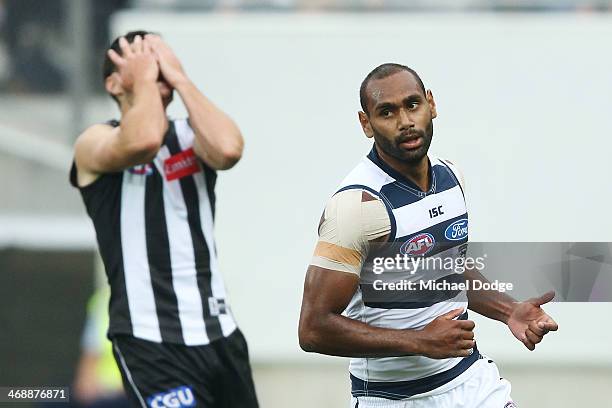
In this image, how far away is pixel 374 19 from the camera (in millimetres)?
9820

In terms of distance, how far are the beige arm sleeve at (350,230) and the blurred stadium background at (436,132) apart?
16.3 ft

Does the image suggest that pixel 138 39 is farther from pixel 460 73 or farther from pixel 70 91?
pixel 70 91

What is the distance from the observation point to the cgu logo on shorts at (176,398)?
454 cm

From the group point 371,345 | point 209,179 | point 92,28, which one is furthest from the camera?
point 92,28

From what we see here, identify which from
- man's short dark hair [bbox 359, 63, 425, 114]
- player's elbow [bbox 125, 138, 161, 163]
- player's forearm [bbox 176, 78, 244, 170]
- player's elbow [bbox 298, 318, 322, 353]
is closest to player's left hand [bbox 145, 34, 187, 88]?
player's forearm [bbox 176, 78, 244, 170]

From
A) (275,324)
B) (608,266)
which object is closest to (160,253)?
(608,266)

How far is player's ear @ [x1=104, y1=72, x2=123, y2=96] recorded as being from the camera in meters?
4.77

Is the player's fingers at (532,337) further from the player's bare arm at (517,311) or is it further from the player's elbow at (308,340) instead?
the player's elbow at (308,340)

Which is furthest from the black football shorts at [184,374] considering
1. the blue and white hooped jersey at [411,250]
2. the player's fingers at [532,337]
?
the player's fingers at [532,337]

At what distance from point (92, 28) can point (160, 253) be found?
6438mm

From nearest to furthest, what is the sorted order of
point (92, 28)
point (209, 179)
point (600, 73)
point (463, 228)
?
point (463, 228)
point (209, 179)
point (600, 73)
point (92, 28)

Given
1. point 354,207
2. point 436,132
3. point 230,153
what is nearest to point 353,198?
point 354,207

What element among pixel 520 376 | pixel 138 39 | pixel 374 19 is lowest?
pixel 520 376

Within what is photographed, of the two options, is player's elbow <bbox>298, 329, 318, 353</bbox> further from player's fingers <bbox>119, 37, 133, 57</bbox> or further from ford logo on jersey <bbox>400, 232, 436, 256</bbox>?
player's fingers <bbox>119, 37, 133, 57</bbox>
